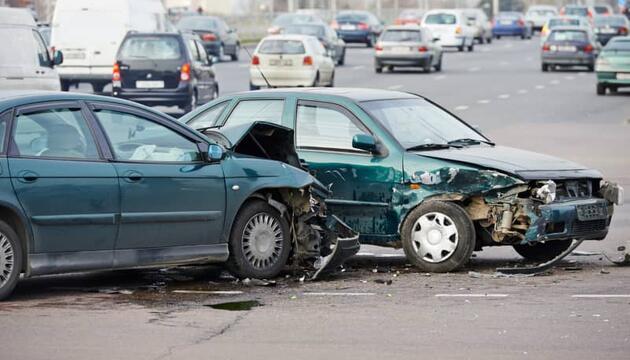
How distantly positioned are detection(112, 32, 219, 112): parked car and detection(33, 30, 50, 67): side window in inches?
213

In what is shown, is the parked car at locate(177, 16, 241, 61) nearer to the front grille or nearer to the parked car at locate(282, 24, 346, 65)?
the parked car at locate(282, 24, 346, 65)

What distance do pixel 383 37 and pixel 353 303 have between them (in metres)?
38.8

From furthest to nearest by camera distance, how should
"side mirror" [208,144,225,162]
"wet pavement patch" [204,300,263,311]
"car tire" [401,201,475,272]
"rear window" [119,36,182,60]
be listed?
1. "rear window" [119,36,182,60]
2. "car tire" [401,201,475,272]
3. "side mirror" [208,144,225,162]
4. "wet pavement patch" [204,300,263,311]

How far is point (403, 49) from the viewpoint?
4812 cm

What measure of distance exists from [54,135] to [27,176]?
46cm

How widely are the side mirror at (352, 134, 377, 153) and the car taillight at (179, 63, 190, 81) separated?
63.1 ft

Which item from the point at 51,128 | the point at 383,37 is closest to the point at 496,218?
the point at 51,128

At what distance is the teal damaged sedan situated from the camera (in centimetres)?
991

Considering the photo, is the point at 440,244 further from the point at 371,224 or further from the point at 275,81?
the point at 275,81

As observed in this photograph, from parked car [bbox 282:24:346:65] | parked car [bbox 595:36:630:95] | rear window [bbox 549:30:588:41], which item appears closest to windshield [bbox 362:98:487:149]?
parked car [bbox 595:36:630:95]

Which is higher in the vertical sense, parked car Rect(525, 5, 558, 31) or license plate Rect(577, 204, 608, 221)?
license plate Rect(577, 204, 608, 221)

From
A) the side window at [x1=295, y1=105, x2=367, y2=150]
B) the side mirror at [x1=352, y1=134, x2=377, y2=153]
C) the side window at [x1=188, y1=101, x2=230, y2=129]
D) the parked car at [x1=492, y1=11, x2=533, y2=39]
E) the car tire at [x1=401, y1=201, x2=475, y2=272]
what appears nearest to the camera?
the car tire at [x1=401, y1=201, x2=475, y2=272]

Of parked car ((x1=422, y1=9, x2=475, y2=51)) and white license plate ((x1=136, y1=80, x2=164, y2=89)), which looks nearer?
white license plate ((x1=136, y1=80, x2=164, y2=89))

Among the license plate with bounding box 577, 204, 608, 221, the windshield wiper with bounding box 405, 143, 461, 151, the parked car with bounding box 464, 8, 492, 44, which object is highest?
the windshield wiper with bounding box 405, 143, 461, 151
